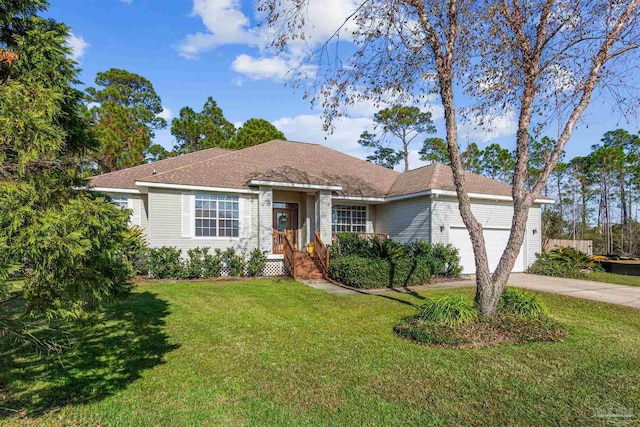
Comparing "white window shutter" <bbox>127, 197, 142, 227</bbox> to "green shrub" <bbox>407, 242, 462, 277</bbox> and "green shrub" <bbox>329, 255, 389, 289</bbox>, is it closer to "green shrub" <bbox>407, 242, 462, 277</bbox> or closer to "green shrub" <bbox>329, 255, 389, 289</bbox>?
"green shrub" <bbox>329, 255, 389, 289</bbox>

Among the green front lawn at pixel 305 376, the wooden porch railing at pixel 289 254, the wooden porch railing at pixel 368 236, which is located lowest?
the green front lawn at pixel 305 376

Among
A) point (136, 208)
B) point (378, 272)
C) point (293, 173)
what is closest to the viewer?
point (378, 272)

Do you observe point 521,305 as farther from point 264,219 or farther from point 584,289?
point 264,219

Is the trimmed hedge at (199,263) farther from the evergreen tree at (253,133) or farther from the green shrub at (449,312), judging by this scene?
the evergreen tree at (253,133)

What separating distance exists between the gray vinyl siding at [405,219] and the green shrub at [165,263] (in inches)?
357

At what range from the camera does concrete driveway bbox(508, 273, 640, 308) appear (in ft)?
31.0

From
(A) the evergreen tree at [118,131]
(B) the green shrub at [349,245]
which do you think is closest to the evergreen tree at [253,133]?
(A) the evergreen tree at [118,131]

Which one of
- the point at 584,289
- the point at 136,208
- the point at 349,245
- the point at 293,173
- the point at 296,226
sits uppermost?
the point at 293,173

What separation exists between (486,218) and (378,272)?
682 centimetres

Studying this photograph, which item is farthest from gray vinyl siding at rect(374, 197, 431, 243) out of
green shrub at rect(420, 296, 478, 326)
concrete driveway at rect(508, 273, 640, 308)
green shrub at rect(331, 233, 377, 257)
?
green shrub at rect(420, 296, 478, 326)

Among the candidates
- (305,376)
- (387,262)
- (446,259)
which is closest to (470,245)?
(446,259)

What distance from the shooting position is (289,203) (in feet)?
51.8

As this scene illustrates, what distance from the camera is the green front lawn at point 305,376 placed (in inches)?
137

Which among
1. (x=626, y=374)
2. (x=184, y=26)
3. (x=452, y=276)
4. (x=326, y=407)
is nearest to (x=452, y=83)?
(x=626, y=374)
